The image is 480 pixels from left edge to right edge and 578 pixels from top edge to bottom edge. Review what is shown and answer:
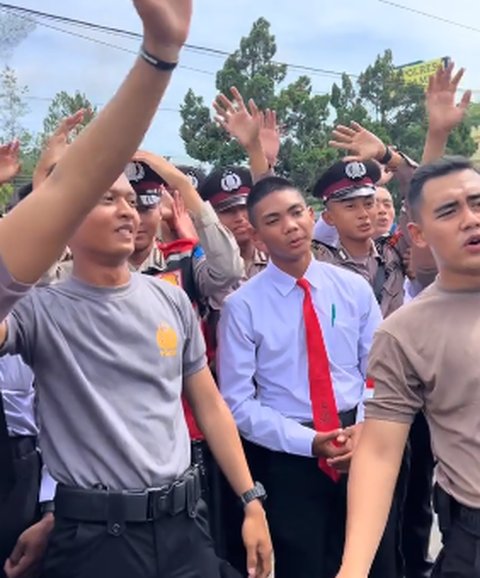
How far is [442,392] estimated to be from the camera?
6.59 ft

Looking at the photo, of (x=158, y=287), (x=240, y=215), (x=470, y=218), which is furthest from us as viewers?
(x=240, y=215)

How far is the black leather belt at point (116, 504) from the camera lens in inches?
78.8

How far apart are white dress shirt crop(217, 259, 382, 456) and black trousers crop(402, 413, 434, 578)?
72 cm

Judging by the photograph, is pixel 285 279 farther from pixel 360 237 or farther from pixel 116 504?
pixel 116 504

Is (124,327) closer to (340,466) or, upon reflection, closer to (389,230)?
(340,466)

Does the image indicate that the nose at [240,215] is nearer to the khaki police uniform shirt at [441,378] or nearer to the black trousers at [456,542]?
the khaki police uniform shirt at [441,378]

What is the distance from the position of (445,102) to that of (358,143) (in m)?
0.77

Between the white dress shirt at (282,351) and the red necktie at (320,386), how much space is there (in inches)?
1.1

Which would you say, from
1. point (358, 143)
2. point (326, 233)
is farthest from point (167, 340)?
point (326, 233)

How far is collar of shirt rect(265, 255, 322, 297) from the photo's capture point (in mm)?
3180

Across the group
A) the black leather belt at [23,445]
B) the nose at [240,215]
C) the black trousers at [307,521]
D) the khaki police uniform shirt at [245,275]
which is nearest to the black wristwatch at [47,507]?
the black leather belt at [23,445]

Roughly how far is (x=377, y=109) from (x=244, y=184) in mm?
34421

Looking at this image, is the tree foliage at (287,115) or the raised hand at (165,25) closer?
the raised hand at (165,25)

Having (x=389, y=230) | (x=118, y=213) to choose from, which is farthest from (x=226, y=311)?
(x=389, y=230)
